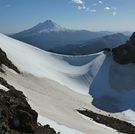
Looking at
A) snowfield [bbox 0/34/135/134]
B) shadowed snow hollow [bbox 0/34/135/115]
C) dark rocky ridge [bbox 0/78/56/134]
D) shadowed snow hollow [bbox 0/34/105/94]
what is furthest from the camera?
shadowed snow hollow [bbox 0/34/105/94]

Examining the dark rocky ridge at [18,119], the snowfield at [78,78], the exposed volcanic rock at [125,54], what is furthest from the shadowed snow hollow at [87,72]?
Result: the dark rocky ridge at [18,119]

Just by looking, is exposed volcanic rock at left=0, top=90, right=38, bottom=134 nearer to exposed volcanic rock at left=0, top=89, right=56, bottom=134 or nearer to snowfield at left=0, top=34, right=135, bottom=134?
exposed volcanic rock at left=0, top=89, right=56, bottom=134

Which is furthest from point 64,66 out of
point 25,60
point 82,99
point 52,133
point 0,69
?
point 52,133

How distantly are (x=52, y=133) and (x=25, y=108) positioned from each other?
6.64ft

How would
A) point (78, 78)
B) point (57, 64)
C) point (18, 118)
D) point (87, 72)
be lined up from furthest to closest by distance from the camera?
point (57, 64), point (87, 72), point (78, 78), point (18, 118)

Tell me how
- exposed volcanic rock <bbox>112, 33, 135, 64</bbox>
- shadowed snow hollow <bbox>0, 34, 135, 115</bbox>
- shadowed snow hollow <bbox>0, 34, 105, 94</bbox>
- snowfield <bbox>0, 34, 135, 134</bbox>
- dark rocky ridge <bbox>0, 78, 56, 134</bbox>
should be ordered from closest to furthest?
dark rocky ridge <bbox>0, 78, 56, 134</bbox>
snowfield <bbox>0, 34, 135, 134</bbox>
shadowed snow hollow <bbox>0, 34, 135, 115</bbox>
shadowed snow hollow <bbox>0, 34, 105, 94</bbox>
exposed volcanic rock <bbox>112, 33, 135, 64</bbox>

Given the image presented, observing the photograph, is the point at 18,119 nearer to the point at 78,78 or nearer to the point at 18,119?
the point at 18,119

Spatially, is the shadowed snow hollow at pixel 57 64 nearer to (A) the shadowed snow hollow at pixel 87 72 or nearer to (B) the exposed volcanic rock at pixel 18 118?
(A) the shadowed snow hollow at pixel 87 72

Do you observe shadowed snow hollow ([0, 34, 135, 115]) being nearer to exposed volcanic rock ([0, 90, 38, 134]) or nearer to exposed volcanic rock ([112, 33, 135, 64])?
exposed volcanic rock ([112, 33, 135, 64])

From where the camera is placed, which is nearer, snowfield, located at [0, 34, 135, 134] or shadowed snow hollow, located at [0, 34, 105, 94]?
snowfield, located at [0, 34, 135, 134]

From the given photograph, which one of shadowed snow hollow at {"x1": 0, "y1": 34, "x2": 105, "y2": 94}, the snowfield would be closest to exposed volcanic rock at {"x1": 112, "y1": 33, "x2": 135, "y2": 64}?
the snowfield

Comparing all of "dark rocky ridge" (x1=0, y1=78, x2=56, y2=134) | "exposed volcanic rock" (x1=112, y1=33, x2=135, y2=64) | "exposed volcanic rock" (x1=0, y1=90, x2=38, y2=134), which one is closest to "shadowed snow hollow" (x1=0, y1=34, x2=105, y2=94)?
"exposed volcanic rock" (x1=112, y1=33, x2=135, y2=64)

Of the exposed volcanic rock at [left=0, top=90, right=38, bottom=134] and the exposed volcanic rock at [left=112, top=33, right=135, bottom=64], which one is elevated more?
the exposed volcanic rock at [left=0, top=90, right=38, bottom=134]

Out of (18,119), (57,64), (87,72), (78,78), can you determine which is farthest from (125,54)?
(18,119)
